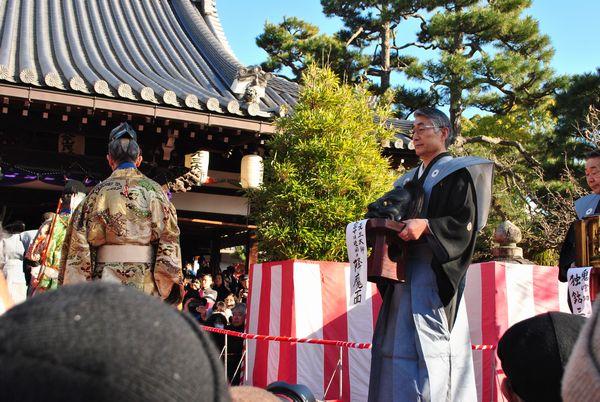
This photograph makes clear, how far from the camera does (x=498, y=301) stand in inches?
218

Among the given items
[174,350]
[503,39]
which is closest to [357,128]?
[174,350]

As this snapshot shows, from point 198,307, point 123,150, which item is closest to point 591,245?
point 123,150

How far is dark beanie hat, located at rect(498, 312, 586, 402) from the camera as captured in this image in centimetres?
141

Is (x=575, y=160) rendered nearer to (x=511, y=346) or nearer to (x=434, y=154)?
(x=434, y=154)

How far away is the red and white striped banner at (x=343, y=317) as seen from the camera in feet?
18.1

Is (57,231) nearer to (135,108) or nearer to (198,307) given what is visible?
(135,108)

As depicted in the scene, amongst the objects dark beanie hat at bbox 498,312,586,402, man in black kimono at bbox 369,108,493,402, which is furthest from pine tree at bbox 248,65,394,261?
dark beanie hat at bbox 498,312,586,402

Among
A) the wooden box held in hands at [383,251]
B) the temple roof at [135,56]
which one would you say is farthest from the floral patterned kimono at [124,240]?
the temple roof at [135,56]

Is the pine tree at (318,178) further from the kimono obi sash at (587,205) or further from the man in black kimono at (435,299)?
the man in black kimono at (435,299)

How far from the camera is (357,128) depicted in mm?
6859

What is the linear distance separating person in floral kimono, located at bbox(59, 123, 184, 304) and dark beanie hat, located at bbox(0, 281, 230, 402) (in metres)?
3.09

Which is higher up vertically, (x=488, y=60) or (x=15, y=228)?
(x=488, y=60)

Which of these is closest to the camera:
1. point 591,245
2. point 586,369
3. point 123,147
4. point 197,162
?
point 586,369

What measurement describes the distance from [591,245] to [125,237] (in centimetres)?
259
